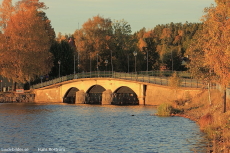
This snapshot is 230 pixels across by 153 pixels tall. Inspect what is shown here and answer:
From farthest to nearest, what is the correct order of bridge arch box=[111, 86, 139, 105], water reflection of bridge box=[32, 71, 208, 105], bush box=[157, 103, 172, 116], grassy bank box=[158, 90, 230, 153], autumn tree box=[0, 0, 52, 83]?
autumn tree box=[0, 0, 52, 83] < bridge arch box=[111, 86, 139, 105] < water reflection of bridge box=[32, 71, 208, 105] < bush box=[157, 103, 172, 116] < grassy bank box=[158, 90, 230, 153]

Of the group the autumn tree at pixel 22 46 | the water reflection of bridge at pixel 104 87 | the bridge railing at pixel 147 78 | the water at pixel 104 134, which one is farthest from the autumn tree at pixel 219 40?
the autumn tree at pixel 22 46

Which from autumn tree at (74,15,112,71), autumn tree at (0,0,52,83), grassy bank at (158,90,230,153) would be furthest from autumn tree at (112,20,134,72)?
grassy bank at (158,90,230,153)

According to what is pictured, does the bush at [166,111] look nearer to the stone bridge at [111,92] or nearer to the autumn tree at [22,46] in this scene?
the stone bridge at [111,92]

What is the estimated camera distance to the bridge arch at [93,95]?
9619cm

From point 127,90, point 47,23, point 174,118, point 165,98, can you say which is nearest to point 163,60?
point 47,23

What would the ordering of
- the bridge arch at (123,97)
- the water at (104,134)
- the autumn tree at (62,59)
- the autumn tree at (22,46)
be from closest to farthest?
the water at (104,134) < the bridge arch at (123,97) < the autumn tree at (22,46) < the autumn tree at (62,59)

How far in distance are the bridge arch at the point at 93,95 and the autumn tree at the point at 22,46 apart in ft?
41.4

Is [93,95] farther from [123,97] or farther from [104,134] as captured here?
[104,134]

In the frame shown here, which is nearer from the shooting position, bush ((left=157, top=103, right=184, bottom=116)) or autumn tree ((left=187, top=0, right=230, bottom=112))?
autumn tree ((left=187, top=0, right=230, bottom=112))

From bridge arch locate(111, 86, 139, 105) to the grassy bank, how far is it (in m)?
23.1

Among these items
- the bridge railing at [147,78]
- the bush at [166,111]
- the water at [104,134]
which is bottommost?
the water at [104,134]

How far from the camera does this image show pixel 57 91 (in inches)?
4063

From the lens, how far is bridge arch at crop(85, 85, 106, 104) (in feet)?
316

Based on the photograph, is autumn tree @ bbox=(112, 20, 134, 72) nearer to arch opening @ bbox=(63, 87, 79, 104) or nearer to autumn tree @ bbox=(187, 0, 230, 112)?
arch opening @ bbox=(63, 87, 79, 104)
